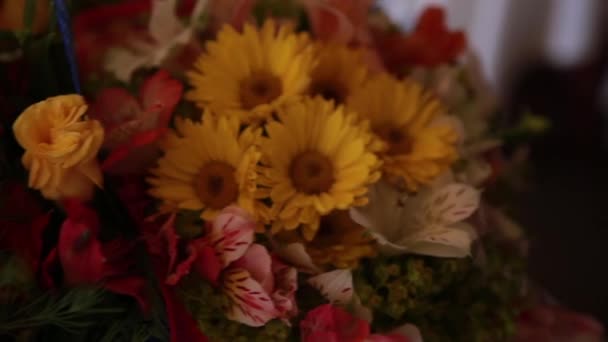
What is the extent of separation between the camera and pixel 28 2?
0.48 m

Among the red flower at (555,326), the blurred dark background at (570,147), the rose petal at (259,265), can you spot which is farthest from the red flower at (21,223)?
the blurred dark background at (570,147)

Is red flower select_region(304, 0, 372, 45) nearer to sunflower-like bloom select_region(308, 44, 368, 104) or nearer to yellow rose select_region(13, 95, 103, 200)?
sunflower-like bloom select_region(308, 44, 368, 104)

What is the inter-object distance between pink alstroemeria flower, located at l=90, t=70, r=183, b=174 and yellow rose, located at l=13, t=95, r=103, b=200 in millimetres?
25

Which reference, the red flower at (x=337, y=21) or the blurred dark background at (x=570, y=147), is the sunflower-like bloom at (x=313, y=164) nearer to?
the red flower at (x=337, y=21)

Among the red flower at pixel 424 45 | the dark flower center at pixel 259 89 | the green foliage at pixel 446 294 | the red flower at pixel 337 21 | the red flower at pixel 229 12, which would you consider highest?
the red flower at pixel 229 12

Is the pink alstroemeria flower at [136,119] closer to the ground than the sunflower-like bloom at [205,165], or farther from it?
farther from it

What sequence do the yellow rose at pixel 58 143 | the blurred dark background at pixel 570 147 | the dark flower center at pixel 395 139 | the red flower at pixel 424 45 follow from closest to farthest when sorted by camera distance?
the yellow rose at pixel 58 143
the dark flower center at pixel 395 139
the red flower at pixel 424 45
the blurred dark background at pixel 570 147

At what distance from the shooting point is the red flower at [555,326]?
587mm

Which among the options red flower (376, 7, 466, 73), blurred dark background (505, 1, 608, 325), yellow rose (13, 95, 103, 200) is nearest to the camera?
yellow rose (13, 95, 103, 200)

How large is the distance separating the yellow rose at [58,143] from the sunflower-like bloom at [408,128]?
186 mm

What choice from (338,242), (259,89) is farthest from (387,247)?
(259,89)

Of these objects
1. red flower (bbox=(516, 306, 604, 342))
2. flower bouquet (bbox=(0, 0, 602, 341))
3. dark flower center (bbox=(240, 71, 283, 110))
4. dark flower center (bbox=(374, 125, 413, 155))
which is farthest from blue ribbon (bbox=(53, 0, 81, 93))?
red flower (bbox=(516, 306, 604, 342))

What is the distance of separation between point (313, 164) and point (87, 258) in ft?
0.51

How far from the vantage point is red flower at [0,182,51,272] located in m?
0.42
